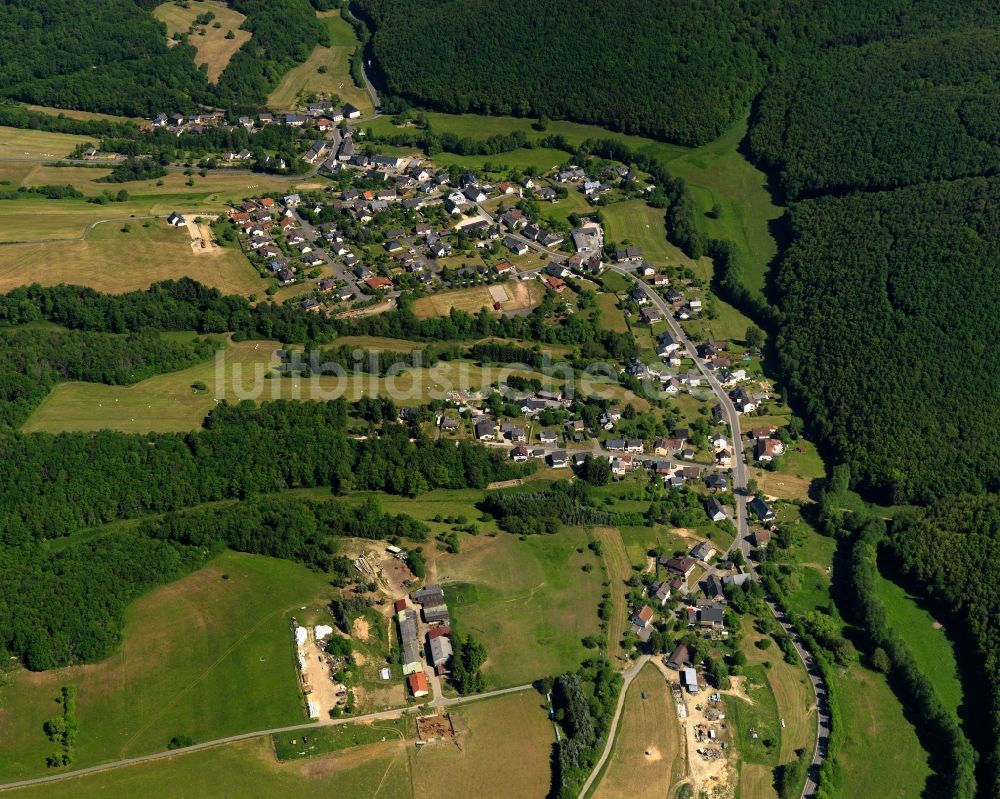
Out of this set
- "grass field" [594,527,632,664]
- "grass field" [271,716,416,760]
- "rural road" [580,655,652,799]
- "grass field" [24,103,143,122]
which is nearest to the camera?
"rural road" [580,655,652,799]

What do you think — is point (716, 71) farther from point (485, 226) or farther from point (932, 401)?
point (932, 401)

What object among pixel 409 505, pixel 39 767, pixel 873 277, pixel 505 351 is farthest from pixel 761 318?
pixel 39 767

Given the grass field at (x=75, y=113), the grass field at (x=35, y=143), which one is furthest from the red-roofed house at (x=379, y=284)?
the grass field at (x=75, y=113)

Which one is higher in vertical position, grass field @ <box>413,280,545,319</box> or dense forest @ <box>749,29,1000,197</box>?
dense forest @ <box>749,29,1000,197</box>

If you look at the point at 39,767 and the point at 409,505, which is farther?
the point at 409,505

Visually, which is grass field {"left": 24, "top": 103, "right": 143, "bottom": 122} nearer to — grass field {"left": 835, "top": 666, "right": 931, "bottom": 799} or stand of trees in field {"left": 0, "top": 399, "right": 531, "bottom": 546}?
stand of trees in field {"left": 0, "top": 399, "right": 531, "bottom": 546}

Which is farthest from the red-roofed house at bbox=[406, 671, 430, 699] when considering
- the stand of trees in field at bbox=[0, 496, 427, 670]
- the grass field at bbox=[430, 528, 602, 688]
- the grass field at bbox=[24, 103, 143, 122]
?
the grass field at bbox=[24, 103, 143, 122]
